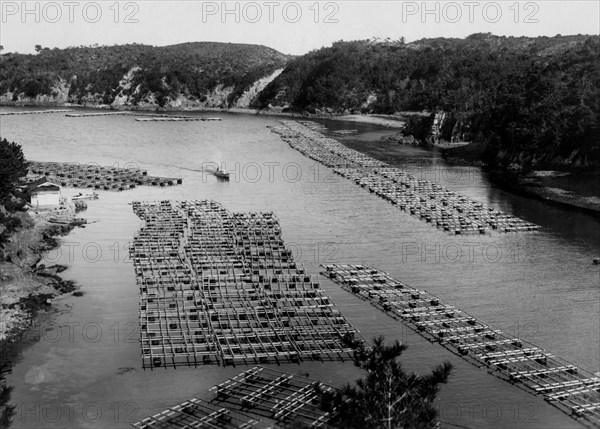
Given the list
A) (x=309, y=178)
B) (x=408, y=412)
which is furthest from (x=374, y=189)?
(x=408, y=412)

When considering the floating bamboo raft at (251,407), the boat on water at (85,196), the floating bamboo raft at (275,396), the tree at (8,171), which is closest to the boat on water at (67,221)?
the tree at (8,171)

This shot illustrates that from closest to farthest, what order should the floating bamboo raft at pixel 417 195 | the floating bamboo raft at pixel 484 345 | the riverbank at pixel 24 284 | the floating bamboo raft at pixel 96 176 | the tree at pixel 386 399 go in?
the tree at pixel 386 399
the floating bamboo raft at pixel 484 345
the riverbank at pixel 24 284
the floating bamboo raft at pixel 417 195
the floating bamboo raft at pixel 96 176

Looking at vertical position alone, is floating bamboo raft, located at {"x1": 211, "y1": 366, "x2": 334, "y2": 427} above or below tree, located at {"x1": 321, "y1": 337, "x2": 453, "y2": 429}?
below

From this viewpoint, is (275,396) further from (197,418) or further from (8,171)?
(8,171)

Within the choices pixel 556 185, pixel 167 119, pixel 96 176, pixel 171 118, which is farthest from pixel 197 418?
pixel 171 118

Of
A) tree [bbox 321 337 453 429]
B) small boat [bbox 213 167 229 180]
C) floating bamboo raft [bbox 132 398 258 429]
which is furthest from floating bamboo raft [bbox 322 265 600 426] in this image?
small boat [bbox 213 167 229 180]

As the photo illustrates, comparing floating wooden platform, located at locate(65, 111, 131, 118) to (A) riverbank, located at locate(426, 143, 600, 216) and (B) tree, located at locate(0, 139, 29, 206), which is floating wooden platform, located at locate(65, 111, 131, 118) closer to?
(A) riverbank, located at locate(426, 143, 600, 216)

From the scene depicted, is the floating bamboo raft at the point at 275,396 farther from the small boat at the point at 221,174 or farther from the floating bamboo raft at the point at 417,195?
the small boat at the point at 221,174

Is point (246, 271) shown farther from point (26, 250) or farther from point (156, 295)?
point (26, 250)
